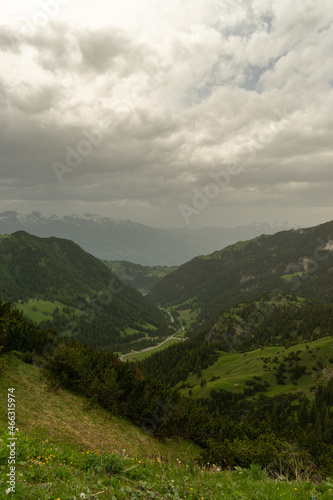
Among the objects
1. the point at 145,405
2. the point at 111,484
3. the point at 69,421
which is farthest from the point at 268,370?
the point at 111,484

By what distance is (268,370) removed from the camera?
14650 cm

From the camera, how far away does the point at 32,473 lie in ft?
38.0

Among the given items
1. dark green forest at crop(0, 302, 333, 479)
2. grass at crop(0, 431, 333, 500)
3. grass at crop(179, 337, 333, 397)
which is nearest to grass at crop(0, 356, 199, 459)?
dark green forest at crop(0, 302, 333, 479)

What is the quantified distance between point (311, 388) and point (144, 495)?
151086 millimetres

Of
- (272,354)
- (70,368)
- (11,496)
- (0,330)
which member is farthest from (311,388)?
(11,496)

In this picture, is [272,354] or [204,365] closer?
[272,354]

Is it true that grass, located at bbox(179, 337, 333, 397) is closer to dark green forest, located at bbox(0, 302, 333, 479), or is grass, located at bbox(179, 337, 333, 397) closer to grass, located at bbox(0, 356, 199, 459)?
→ dark green forest, located at bbox(0, 302, 333, 479)

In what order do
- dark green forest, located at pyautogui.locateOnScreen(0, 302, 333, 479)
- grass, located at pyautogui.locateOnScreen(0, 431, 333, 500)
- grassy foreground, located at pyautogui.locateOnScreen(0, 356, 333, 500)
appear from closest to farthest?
grass, located at pyautogui.locateOnScreen(0, 431, 333, 500), grassy foreground, located at pyautogui.locateOnScreen(0, 356, 333, 500), dark green forest, located at pyautogui.locateOnScreen(0, 302, 333, 479)

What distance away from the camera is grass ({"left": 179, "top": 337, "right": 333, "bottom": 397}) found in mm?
132750

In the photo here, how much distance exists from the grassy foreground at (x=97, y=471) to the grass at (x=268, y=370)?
405 feet

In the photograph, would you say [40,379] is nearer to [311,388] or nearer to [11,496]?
[11,496]

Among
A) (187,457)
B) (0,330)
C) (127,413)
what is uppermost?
(0,330)

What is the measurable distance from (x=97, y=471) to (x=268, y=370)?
160780mm

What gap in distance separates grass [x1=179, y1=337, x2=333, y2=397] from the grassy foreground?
4859 inches
